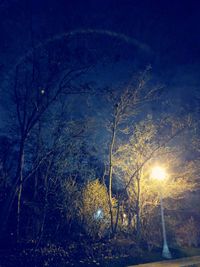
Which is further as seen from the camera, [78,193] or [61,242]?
[78,193]

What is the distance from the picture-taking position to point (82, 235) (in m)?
21.9

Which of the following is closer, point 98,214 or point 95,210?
point 95,210

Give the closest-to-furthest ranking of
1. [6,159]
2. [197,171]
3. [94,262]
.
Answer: [94,262], [6,159], [197,171]

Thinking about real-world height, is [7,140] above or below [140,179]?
above

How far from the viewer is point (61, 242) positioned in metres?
19.0

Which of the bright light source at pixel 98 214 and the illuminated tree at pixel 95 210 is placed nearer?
the illuminated tree at pixel 95 210

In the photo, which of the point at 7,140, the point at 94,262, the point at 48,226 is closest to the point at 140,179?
the point at 48,226

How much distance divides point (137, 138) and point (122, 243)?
869cm

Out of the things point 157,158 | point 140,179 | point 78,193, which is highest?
point 157,158

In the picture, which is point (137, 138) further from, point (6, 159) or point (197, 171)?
point (6, 159)

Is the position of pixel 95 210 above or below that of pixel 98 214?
above

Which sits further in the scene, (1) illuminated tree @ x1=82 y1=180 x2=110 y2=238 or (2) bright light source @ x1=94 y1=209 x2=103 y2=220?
(2) bright light source @ x1=94 y1=209 x2=103 y2=220

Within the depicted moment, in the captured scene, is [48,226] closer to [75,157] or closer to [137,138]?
[75,157]

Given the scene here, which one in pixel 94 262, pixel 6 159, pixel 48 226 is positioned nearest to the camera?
pixel 94 262
